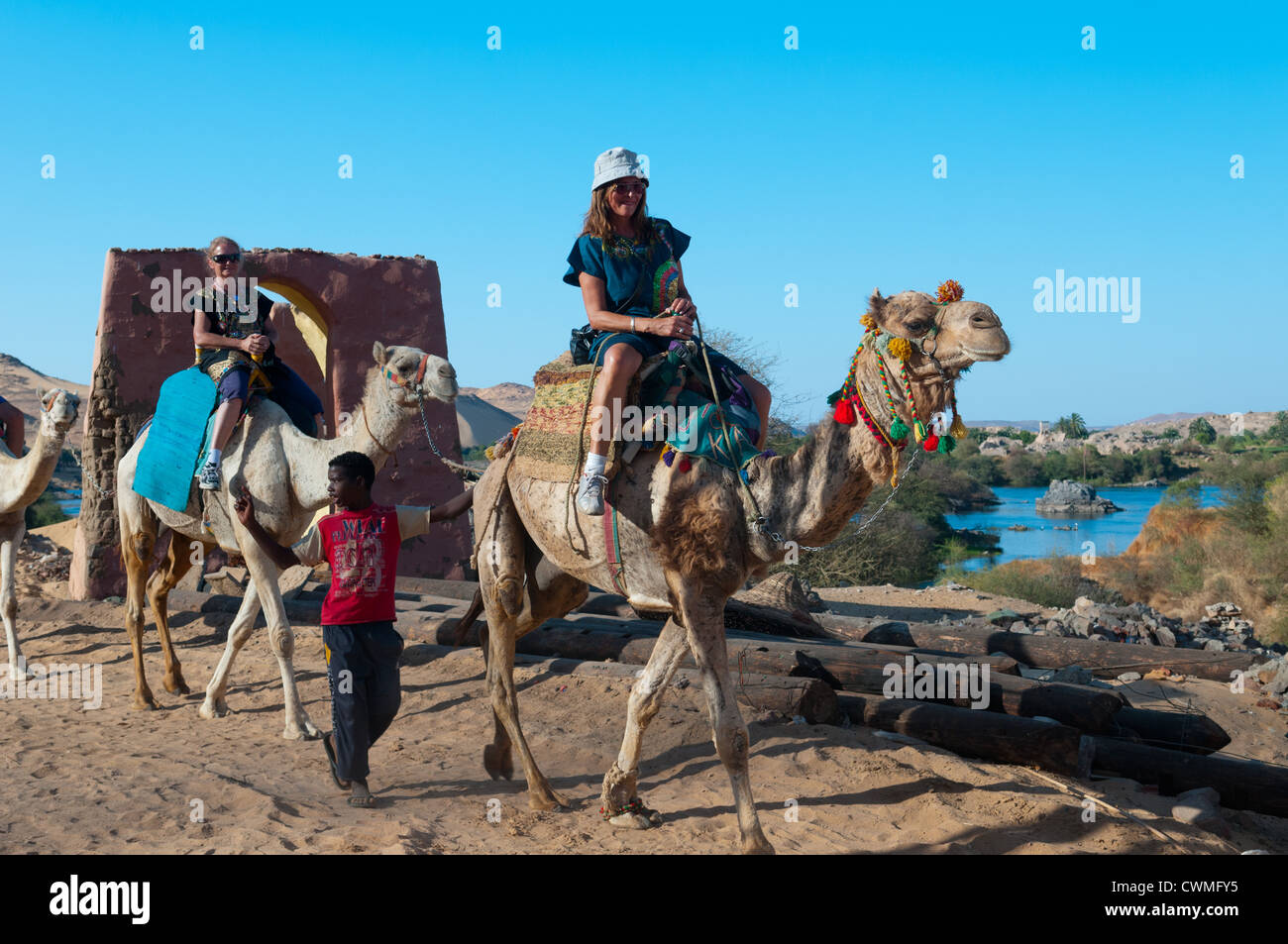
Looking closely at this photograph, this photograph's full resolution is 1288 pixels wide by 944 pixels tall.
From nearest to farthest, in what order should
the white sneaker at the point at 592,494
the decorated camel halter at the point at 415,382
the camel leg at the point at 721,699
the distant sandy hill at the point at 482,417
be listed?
the camel leg at the point at 721,699, the white sneaker at the point at 592,494, the decorated camel halter at the point at 415,382, the distant sandy hill at the point at 482,417

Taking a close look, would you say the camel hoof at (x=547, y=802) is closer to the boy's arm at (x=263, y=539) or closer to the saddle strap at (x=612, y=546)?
the saddle strap at (x=612, y=546)

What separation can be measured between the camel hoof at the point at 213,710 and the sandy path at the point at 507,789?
0.10 m

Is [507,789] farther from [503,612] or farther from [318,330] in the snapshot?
[318,330]

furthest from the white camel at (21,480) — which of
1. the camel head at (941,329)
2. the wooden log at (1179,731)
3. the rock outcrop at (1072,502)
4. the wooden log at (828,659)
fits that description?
the rock outcrop at (1072,502)

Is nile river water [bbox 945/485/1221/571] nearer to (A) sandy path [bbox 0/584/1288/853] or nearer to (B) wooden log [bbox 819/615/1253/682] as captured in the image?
(B) wooden log [bbox 819/615/1253/682]

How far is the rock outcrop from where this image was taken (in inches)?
1972

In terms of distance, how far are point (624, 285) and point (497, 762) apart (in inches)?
113

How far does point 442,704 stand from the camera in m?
7.79

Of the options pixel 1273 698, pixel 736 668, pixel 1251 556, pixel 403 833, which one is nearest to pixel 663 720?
pixel 736 668

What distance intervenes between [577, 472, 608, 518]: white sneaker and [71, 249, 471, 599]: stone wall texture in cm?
895

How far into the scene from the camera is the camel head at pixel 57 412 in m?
8.44

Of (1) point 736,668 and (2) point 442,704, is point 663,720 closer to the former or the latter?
(1) point 736,668

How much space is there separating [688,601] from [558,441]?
1.17 m

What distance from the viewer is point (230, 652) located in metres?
7.67
